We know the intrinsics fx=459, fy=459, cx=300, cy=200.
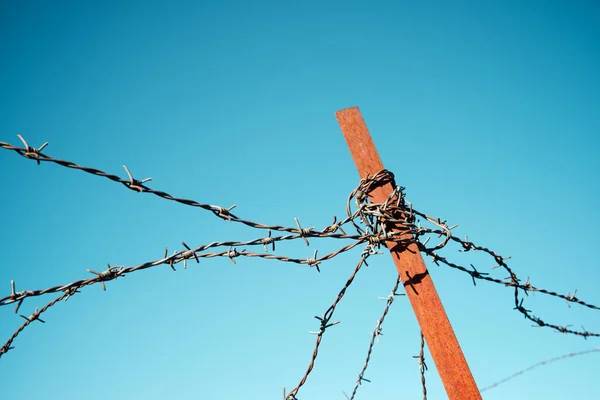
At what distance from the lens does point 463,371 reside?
207 cm

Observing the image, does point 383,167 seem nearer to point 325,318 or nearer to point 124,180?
point 325,318

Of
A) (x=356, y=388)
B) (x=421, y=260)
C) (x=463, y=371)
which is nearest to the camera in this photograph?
(x=463, y=371)

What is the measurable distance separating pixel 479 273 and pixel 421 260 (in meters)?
0.64

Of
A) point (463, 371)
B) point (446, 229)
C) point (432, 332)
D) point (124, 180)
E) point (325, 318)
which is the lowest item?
point (463, 371)

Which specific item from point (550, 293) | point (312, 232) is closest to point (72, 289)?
point (312, 232)

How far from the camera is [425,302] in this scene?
2191mm

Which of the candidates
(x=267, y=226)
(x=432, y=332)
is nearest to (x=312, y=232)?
(x=267, y=226)

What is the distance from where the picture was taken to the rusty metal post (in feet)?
6.77

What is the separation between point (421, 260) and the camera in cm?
227

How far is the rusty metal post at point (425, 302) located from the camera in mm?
2064

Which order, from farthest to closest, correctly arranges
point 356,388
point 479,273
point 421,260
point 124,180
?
point 356,388
point 479,273
point 421,260
point 124,180

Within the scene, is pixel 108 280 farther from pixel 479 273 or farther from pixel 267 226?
pixel 479 273

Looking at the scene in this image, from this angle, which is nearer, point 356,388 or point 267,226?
point 267,226

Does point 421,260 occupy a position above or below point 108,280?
below
